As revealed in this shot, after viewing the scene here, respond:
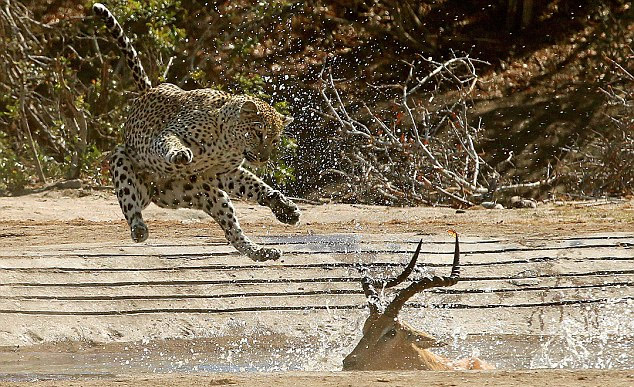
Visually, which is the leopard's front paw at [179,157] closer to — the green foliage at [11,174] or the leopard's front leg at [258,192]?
the leopard's front leg at [258,192]

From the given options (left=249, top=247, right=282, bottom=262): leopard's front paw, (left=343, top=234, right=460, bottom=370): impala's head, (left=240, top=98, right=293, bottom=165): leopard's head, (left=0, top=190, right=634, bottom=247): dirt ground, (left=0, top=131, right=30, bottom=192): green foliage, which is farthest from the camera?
(left=0, top=131, right=30, bottom=192): green foliage

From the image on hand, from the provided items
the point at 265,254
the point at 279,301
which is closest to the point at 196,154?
the point at 265,254

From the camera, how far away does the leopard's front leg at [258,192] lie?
8.20m

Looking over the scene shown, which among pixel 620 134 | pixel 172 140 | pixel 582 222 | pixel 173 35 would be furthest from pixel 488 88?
pixel 172 140

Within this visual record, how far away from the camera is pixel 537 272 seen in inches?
398

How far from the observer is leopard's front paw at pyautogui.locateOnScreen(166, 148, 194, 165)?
25.2 ft

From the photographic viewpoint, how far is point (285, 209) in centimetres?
819

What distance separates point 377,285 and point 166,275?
→ 6.87 ft

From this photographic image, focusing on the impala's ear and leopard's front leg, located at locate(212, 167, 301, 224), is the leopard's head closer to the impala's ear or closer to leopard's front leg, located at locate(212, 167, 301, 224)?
leopard's front leg, located at locate(212, 167, 301, 224)

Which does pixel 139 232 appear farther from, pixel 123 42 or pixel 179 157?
pixel 123 42

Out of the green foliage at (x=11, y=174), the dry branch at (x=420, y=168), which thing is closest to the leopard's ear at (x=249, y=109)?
the dry branch at (x=420, y=168)

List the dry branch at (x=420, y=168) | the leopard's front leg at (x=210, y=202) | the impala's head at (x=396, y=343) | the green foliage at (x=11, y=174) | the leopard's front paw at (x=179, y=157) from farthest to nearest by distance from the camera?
1. the green foliage at (x=11, y=174)
2. the dry branch at (x=420, y=168)
3. the leopard's front leg at (x=210, y=202)
4. the impala's head at (x=396, y=343)
5. the leopard's front paw at (x=179, y=157)

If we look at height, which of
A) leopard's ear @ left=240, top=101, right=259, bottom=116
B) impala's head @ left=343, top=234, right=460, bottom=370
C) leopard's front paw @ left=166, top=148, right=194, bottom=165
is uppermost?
leopard's ear @ left=240, top=101, right=259, bottom=116

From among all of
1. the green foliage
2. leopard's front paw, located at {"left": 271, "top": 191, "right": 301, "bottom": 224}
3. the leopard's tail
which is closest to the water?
leopard's front paw, located at {"left": 271, "top": 191, "right": 301, "bottom": 224}
